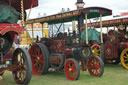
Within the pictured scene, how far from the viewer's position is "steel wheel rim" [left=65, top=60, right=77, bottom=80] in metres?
5.06

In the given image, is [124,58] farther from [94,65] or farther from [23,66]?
[23,66]

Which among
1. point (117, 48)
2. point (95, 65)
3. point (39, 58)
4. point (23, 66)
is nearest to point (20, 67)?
point (23, 66)

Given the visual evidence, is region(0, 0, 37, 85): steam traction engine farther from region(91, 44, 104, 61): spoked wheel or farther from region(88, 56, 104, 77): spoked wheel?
region(91, 44, 104, 61): spoked wheel

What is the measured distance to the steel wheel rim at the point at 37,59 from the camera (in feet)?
20.6

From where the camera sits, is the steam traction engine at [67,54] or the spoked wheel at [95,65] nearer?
the steam traction engine at [67,54]

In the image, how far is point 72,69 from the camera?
201 inches

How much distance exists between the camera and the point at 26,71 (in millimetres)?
4090

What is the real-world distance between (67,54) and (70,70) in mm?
657

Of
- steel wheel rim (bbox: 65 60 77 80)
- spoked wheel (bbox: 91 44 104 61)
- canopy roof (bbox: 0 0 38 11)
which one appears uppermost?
canopy roof (bbox: 0 0 38 11)

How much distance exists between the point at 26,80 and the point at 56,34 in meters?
2.50

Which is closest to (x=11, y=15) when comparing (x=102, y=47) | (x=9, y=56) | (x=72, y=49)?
(x=9, y=56)

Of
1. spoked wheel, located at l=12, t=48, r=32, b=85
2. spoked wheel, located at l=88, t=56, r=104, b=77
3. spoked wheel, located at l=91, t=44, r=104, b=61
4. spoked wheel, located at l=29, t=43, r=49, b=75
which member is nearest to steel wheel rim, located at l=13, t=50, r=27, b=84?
spoked wheel, located at l=12, t=48, r=32, b=85

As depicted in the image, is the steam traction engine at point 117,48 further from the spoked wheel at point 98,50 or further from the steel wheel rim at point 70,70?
the steel wheel rim at point 70,70

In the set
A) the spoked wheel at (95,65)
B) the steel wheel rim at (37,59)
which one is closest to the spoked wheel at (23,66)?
the steel wheel rim at (37,59)
